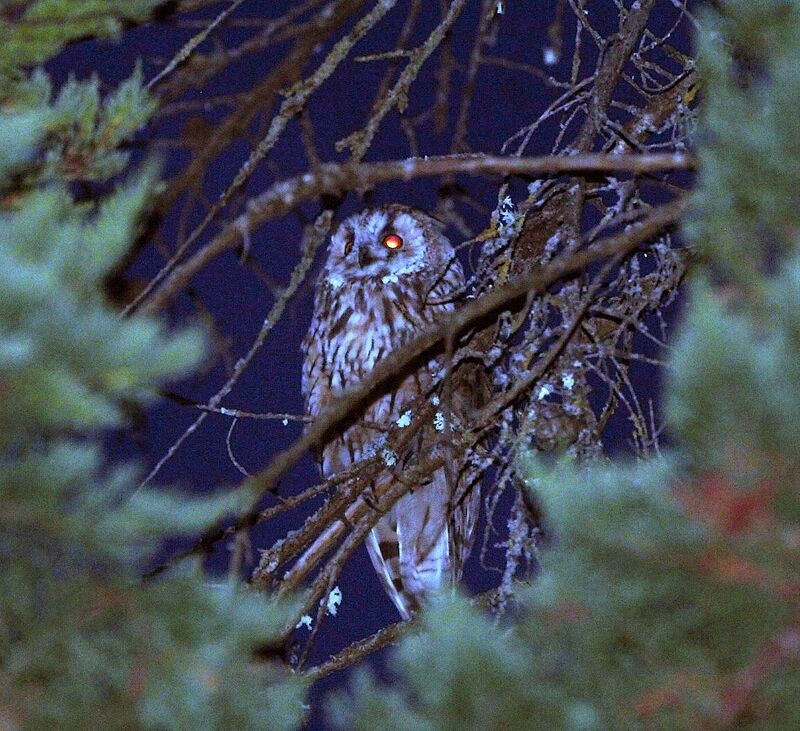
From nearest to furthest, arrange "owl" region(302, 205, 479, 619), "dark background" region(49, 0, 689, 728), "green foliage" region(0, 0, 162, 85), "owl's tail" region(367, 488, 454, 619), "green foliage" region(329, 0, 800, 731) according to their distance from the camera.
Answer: "green foliage" region(329, 0, 800, 731) → "green foliage" region(0, 0, 162, 85) → "dark background" region(49, 0, 689, 728) → "owl" region(302, 205, 479, 619) → "owl's tail" region(367, 488, 454, 619)

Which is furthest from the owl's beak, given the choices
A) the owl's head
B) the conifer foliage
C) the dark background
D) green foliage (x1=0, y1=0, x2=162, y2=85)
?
the conifer foliage

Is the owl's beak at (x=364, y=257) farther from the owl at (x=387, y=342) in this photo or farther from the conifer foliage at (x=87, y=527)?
the conifer foliage at (x=87, y=527)

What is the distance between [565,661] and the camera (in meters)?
0.83

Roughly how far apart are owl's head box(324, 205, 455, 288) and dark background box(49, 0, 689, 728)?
0.30ft

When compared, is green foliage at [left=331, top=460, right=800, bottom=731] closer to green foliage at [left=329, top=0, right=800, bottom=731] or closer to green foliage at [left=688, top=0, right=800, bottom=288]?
green foliage at [left=329, top=0, right=800, bottom=731]

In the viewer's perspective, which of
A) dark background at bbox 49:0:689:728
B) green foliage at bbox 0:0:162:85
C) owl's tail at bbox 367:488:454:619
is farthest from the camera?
owl's tail at bbox 367:488:454:619

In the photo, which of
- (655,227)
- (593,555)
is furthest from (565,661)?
(655,227)

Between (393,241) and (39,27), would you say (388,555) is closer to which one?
(393,241)

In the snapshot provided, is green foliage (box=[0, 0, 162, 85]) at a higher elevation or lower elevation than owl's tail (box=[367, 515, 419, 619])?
higher

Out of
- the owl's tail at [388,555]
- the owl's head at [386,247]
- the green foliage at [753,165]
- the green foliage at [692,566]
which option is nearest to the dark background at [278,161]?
the owl's head at [386,247]

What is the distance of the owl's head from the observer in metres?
3.03

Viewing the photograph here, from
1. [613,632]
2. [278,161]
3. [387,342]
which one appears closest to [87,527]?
[613,632]

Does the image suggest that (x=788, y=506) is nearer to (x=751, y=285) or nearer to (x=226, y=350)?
(x=751, y=285)

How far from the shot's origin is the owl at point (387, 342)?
2.90 m
